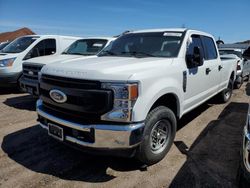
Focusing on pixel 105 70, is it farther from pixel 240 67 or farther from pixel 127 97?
pixel 240 67

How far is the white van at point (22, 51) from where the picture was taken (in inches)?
316

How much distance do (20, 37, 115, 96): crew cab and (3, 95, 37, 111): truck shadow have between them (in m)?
0.45

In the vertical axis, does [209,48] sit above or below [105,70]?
above

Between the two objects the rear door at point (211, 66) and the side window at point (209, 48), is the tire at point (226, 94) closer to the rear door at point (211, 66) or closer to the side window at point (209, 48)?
the rear door at point (211, 66)

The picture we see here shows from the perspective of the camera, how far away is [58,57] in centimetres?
746

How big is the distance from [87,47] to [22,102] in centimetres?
257

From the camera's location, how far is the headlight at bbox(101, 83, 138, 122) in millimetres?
3145

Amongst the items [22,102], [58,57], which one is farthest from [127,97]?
[22,102]

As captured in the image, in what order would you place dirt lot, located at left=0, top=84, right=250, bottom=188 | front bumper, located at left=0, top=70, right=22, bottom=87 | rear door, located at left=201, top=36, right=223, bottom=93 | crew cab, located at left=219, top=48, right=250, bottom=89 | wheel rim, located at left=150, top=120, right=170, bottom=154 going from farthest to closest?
crew cab, located at left=219, top=48, right=250, bottom=89
front bumper, located at left=0, top=70, right=22, bottom=87
rear door, located at left=201, top=36, right=223, bottom=93
wheel rim, located at left=150, top=120, right=170, bottom=154
dirt lot, located at left=0, top=84, right=250, bottom=188

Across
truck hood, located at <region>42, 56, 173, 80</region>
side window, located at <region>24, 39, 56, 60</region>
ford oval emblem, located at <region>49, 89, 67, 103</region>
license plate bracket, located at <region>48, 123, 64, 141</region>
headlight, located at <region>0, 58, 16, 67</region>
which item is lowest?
license plate bracket, located at <region>48, 123, 64, 141</region>

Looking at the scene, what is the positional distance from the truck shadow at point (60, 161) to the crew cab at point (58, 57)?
7.57 ft

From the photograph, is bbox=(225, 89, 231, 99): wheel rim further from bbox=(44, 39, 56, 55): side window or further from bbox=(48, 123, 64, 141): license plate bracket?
bbox=(44, 39, 56, 55): side window

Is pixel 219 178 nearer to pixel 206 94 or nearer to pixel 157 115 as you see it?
pixel 157 115

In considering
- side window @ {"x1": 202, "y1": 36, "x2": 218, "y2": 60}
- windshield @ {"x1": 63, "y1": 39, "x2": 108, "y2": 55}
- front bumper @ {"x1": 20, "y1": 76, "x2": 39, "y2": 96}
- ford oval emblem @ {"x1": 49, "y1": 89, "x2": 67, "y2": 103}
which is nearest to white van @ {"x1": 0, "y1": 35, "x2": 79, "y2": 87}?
windshield @ {"x1": 63, "y1": 39, "x2": 108, "y2": 55}
